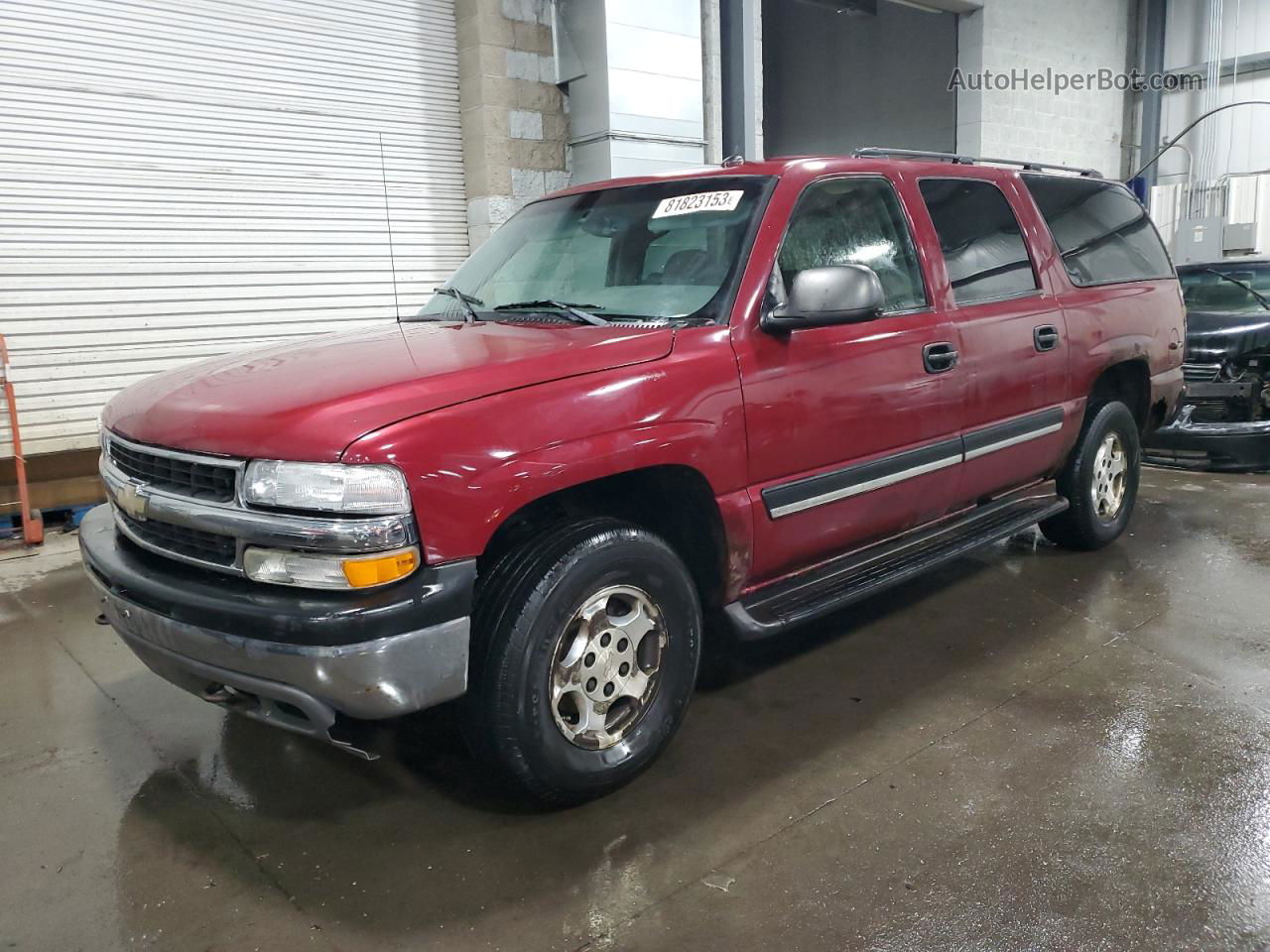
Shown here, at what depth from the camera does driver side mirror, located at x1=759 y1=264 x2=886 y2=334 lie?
9.62ft

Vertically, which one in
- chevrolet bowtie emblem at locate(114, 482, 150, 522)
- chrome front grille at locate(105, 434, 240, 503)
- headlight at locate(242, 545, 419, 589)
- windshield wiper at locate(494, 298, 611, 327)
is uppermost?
windshield wiper at locate(494, 298, 611, 327)

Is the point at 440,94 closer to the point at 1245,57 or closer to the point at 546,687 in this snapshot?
the point at 546,687

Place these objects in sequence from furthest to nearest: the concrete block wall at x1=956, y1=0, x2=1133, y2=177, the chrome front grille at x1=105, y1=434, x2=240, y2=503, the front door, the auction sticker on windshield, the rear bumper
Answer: the concrete block wall at x1=956, y1=0, x2=1133, y2=177 < the rear bumper < the auction sticker on windshield < the front door < the chrome front grille at x1=105, y1=434, x2=240, y2=503

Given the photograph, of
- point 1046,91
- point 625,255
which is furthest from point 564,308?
point 1046,91

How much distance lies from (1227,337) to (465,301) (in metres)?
5.60

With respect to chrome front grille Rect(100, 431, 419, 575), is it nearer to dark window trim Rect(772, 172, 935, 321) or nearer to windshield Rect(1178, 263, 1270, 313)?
dark window trim Rect(772, 172, 935, 321)

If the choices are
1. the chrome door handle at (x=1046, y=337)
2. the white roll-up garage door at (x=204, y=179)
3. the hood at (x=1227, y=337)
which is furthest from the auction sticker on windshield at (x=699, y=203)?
the hood at (x=1227, y=337)

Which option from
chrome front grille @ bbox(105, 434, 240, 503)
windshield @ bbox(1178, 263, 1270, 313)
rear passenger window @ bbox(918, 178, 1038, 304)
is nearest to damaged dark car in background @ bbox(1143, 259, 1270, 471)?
windshield @ bbox(1178, 263, 1270, 313)

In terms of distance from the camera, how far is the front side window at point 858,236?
3316 millimetres

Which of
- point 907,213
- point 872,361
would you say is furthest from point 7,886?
point 907,213

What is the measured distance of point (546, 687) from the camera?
2578 millimetres

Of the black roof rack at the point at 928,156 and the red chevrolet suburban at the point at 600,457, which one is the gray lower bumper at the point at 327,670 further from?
the black roof rack at the point at 928,156

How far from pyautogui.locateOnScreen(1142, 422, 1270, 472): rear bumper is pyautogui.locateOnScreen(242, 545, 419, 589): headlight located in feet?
18.7

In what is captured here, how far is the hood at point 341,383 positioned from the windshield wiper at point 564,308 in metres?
0.07
